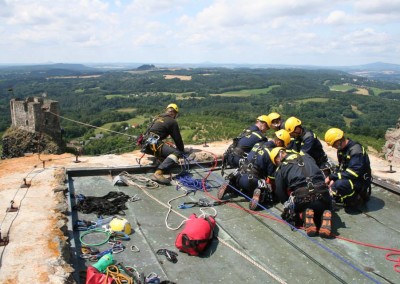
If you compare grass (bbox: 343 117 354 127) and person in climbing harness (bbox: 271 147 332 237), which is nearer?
person in climbing harness (bbox: 271 147 332 237)

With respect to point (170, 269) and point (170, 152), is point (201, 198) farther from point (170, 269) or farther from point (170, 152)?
point (170, 269)

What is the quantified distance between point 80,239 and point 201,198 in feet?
9.47

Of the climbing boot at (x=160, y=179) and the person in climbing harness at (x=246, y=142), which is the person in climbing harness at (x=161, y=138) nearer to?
the climbing boot at (x=160, y=179)

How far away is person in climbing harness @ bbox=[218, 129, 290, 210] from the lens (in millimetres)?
7281

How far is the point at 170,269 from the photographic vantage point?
194 inches

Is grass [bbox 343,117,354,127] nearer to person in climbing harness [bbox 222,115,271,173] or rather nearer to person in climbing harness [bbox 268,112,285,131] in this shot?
person in climbing harness [bbox 268,112,285,131]

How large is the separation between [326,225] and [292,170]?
1076 millimetres

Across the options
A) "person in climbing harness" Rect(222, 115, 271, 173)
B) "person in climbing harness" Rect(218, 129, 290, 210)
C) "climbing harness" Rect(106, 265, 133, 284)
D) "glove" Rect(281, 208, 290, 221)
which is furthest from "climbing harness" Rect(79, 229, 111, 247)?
"person in climbing harness" Rect(222, 115, 271, 173)

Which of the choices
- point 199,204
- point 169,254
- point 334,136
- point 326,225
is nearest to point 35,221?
point 169,254

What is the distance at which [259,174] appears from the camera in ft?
24.4

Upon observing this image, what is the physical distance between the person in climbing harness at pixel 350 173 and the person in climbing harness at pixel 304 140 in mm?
1285

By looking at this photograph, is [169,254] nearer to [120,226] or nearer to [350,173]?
[120,226]

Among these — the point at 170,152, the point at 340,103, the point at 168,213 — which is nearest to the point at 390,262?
the point at 168,213

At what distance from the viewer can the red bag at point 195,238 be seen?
5.24 metres
